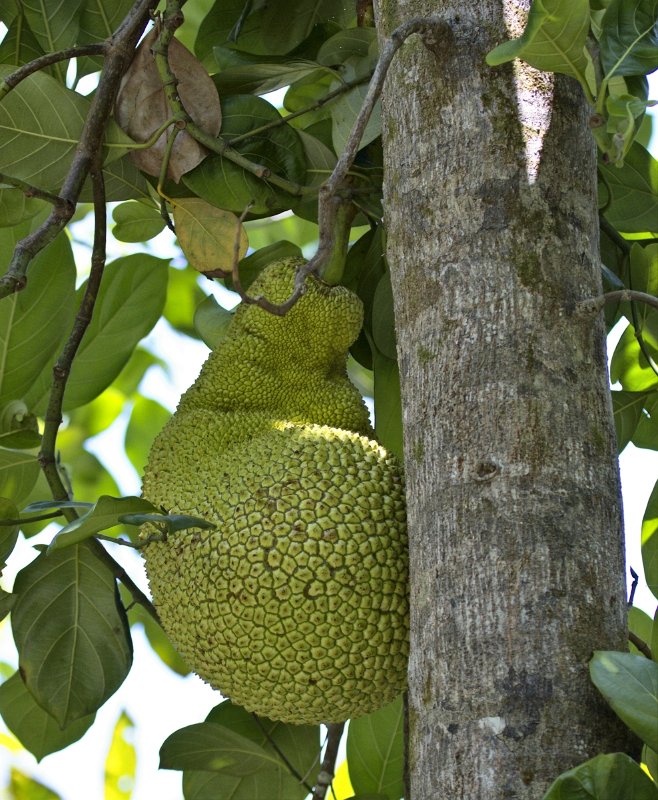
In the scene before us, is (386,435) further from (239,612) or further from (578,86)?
(578,86)

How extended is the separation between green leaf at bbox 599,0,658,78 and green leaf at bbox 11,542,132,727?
0.81m

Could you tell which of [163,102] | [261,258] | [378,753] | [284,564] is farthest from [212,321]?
[378,753]

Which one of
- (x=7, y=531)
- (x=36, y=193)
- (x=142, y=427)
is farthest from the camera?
(x=142, y=427)

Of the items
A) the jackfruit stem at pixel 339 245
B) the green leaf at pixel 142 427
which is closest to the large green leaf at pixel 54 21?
the jackfruit stem at pixel 339 245

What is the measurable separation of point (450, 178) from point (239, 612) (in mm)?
451

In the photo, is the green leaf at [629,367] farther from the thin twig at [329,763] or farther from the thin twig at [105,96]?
the thin twig at [105,96]

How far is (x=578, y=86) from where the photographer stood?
0.99 meters

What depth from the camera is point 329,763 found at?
1.30 m

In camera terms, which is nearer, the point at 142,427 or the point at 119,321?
the point at 119,321

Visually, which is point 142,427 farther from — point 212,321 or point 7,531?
point 7,531

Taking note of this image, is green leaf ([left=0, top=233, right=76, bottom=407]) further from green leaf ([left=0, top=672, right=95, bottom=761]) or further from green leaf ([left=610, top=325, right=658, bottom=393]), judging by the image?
green leaf ([left=610, top=325, right=658, bottom=393])

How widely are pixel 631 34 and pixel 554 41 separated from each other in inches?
4.8

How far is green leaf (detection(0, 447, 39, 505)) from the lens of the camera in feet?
4.52

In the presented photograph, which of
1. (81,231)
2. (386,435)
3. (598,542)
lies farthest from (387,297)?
(81,231)
